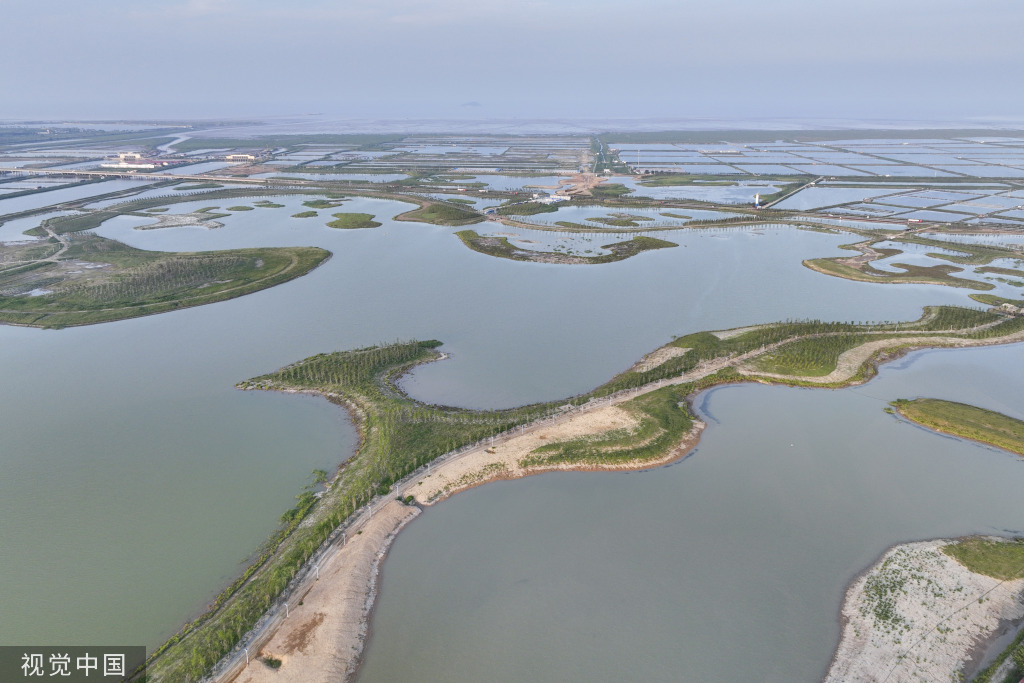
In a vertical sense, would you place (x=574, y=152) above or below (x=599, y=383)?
above

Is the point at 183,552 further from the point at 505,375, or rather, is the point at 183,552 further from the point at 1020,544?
the point at 1020,544

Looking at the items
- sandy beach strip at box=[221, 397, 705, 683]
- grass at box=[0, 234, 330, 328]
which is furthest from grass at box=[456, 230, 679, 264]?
sandy beach strip at box=[221, 397, 705, 683]

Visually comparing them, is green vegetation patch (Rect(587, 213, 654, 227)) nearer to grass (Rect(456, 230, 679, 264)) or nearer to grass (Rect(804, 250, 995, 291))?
grass (Rect(456, 230, 679, 264))

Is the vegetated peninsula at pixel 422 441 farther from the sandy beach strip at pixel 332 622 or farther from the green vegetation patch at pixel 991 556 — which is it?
the green vegetation patch at pixel 991 556

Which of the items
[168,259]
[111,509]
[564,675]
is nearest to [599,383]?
[564,675]

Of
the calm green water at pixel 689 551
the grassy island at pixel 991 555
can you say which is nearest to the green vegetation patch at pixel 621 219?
the calm green water at pixel 689 551
